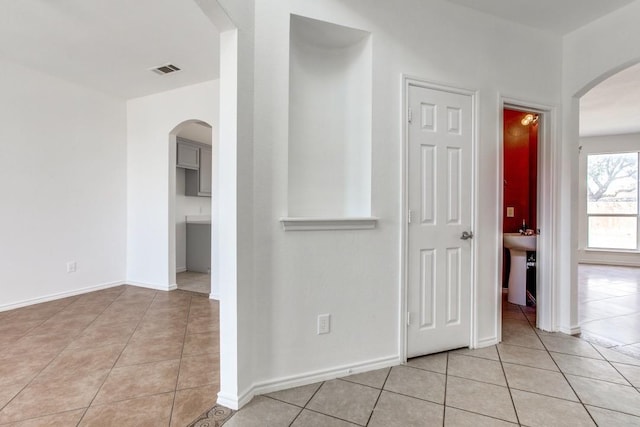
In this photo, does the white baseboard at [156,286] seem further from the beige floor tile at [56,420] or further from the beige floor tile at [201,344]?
the beige floor tile at [56,420]

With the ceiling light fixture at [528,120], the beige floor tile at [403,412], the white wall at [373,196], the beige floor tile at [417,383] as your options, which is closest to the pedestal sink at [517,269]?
the white wall at [373,196]

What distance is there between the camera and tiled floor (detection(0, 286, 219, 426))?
1.73 metres

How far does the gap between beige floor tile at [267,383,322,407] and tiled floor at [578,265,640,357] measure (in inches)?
97.6

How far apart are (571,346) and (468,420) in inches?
60.7

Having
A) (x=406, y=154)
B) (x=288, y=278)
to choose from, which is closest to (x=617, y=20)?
(x=406, y=154)

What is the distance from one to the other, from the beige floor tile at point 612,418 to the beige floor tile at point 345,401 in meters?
1.15

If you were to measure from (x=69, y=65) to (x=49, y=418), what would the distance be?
11.2 feet

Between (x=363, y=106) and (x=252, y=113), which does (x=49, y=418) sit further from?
(x=363, y=106)

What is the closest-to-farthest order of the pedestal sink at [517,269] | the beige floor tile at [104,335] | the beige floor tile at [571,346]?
1. the beige floor tile at [571,346]
2. the beige floor tile at [104,335]
3. the pedestal sink at [517,269]

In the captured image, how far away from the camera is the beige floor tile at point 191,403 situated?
1679 millimetres

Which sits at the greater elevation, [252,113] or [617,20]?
[617,20]

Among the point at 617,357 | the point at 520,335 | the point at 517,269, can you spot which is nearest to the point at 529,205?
the point at 517,269

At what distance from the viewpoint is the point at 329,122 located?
2.34m

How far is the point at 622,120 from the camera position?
5367 millimetres
